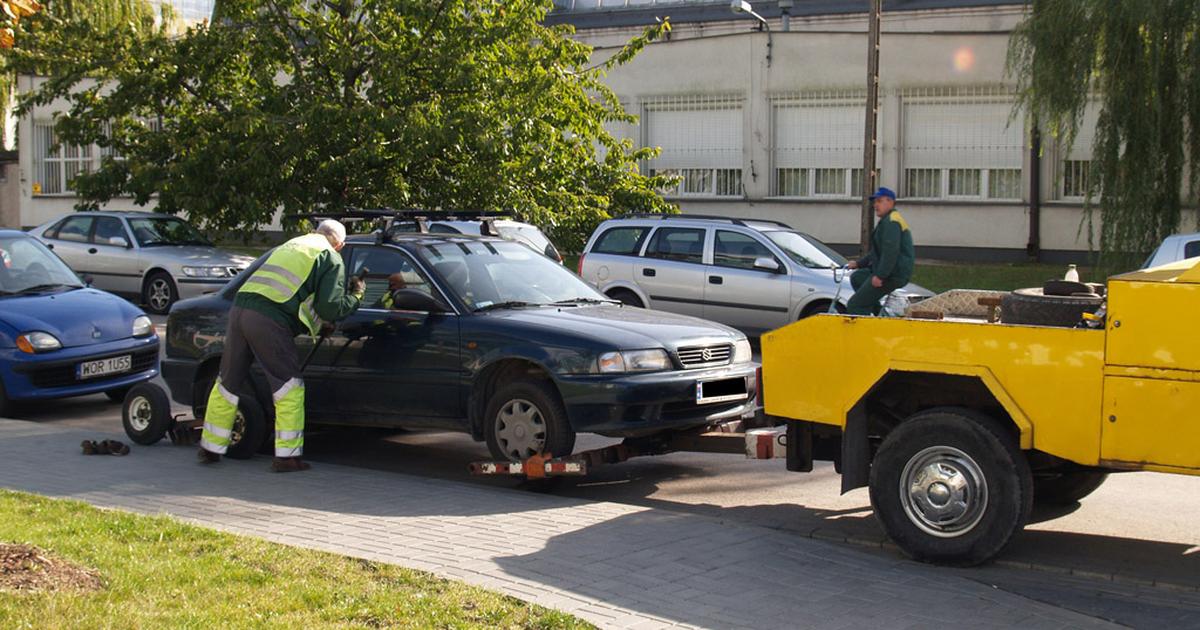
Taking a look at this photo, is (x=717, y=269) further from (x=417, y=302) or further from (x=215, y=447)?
(x=215, y=447)

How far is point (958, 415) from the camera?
671 cm

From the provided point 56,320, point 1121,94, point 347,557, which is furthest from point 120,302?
point 1121,94

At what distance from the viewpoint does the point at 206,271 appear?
20.9m

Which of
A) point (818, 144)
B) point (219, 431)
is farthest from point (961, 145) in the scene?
point (219, 431)

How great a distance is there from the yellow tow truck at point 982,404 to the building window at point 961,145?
A: 21.2 meters

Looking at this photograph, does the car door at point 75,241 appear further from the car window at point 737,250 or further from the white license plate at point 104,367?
the car window at point 737,250

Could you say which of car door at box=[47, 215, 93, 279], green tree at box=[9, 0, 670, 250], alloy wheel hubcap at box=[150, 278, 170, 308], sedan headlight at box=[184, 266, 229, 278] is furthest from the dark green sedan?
car door at box=[47, 215, 93, 279]

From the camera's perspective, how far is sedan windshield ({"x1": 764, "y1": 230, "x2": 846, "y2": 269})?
16.5 m

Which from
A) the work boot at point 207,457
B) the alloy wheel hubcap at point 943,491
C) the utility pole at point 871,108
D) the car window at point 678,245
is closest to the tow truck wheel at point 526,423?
the work boot at point 207,457

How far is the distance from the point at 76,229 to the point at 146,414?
13.8m

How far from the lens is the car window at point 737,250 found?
16.6 metres

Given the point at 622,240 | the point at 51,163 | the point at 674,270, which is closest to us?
the point at 674,270

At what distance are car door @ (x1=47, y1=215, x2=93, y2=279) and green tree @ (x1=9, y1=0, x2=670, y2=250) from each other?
83cm

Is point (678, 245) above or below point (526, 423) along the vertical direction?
above
